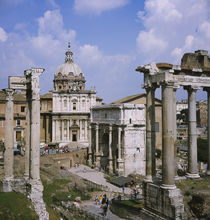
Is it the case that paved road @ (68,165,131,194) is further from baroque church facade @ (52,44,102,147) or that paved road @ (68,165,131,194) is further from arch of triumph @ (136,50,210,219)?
arch of triumph @ (136,50,210,219)

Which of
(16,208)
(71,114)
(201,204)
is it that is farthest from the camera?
(71,114)

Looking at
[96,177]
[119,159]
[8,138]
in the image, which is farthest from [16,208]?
[119,159]

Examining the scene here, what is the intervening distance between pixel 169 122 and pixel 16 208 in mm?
7933

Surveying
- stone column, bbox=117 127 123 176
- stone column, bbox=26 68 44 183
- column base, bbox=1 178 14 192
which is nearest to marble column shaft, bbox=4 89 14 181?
column base, bbox=1 178 14 192

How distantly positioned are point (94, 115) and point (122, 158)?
27.6 ft

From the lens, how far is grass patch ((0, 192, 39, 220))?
40.1ft

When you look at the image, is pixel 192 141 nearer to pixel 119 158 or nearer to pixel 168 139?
pixel 168 139

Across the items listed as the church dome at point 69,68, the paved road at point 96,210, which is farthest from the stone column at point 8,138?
the church dome at point 69,68

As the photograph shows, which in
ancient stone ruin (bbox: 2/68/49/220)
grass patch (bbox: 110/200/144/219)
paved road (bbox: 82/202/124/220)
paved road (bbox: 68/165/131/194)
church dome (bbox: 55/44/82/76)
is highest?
church dome (bbox: 55/44/82/76)

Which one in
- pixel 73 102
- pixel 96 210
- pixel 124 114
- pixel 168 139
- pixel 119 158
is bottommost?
pixel 96 210

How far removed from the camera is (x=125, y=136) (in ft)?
109

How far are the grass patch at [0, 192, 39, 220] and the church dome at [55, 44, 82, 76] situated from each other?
42.6 m

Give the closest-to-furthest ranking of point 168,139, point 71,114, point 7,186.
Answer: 1. point 168,139
2. point 7,186
3. point 71,114

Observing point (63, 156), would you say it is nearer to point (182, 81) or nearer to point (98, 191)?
point (98, 191)
